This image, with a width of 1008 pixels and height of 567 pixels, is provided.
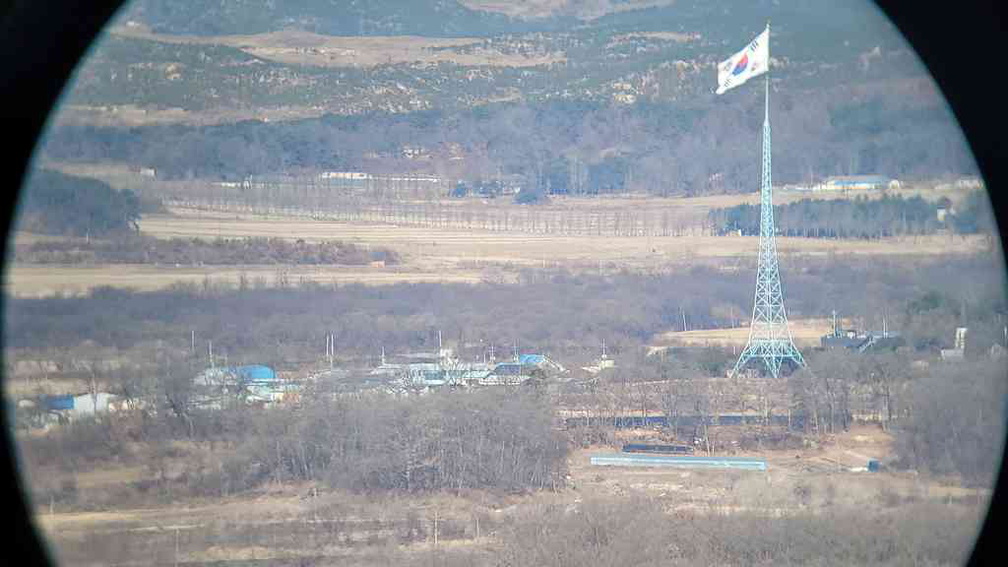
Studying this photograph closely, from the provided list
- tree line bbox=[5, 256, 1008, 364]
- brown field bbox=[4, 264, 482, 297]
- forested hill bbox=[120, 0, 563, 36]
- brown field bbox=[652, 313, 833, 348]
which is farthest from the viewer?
forested hill bbox=[120, 0, 563, 36]

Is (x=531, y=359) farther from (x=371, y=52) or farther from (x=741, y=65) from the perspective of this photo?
(x=371, y=52)

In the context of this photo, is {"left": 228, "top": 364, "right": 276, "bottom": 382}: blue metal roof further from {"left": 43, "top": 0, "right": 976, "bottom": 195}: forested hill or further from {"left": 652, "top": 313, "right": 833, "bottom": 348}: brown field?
{"left": 652, "top": 313, "right": 833, "bottom": 348}: brown field

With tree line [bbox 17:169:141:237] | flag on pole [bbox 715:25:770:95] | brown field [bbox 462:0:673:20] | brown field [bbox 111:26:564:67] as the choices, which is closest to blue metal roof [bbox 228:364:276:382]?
tree line [bbox 17:169:141:237]

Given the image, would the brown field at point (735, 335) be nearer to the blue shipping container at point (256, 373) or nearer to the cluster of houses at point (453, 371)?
the cluster of houses at point (453, 371)

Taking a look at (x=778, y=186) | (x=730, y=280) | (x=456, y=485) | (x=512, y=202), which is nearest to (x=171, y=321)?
(x=456, y=485)

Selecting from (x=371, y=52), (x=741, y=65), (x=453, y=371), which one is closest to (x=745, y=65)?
(x=741, y=65)

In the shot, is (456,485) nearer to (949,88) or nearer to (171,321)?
(171,321)
